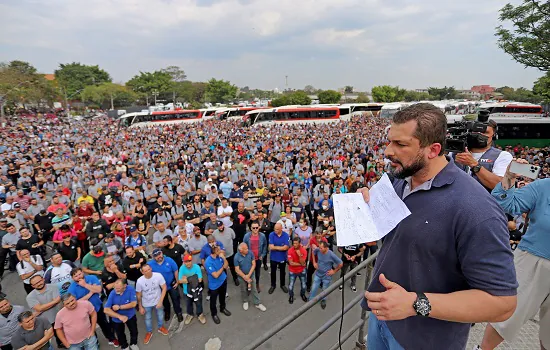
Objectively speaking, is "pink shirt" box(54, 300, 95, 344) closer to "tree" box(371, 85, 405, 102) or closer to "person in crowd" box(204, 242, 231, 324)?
"person in crowd" box(204, 242, 231, 324)

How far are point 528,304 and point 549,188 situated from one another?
3.33 ft

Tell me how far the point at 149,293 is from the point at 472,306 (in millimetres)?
5437

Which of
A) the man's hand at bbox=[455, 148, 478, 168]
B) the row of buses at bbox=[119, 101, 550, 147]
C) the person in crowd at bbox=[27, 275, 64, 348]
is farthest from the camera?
the row of buses at bbox=[119, 101, 550, 147]

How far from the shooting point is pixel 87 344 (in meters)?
4.63

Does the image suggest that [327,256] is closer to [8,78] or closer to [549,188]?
[549,188]

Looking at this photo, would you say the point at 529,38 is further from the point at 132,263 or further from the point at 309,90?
the point at 309,90

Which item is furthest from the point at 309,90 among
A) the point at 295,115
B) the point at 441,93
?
the point at 295,115

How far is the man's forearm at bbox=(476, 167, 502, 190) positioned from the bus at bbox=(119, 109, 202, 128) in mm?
37995

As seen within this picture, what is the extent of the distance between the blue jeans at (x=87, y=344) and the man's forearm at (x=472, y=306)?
5.61 metres

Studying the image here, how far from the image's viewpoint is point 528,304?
2369 mm

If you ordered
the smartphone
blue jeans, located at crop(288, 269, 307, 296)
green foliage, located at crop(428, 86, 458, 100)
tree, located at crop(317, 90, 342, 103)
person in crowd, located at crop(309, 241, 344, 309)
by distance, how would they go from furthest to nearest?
green foliage, located at crop(428, 86, 458, 100)
tree, located at crop(317, 90, 342, 103)
blue jeans, located at crop(288, 269, 307, 296)
person in crowd, located at crop(309, 241, 344, 309)
the smartphone

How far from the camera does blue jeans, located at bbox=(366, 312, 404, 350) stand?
62.3 inches

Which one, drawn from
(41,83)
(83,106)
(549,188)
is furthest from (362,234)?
(83,106)

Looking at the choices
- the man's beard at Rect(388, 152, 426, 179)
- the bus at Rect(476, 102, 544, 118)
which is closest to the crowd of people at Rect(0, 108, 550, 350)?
the man's beard at Rect(388, 152, 426, 179)
